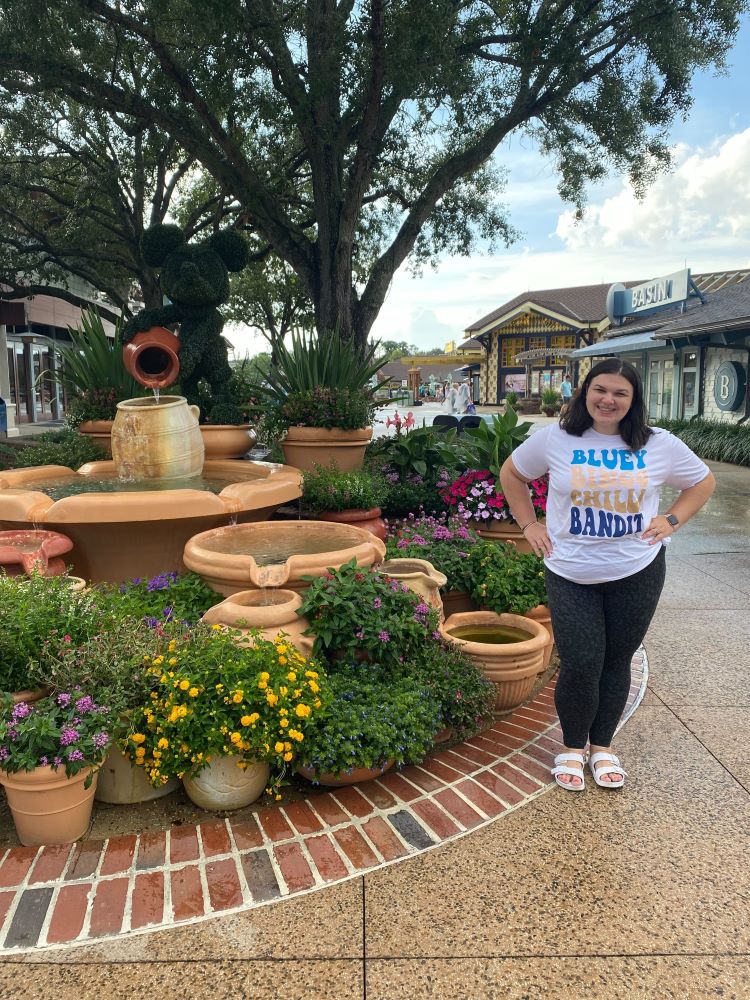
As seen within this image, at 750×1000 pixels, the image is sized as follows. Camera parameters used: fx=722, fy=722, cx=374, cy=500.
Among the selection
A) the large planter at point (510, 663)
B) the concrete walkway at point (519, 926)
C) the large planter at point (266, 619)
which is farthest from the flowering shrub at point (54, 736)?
the large planter at point (510, 663)

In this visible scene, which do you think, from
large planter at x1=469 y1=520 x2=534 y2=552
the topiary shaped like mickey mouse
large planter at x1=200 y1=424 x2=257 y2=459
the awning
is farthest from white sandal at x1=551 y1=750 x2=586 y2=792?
Result: the awning

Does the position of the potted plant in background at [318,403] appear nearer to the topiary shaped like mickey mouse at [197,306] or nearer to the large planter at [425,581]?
the topiary shaped like mickey mouse at [197,306]

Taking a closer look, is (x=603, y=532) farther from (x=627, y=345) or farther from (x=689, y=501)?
(x=627, y=345)

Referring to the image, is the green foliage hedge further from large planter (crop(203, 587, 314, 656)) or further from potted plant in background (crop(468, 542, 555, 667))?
large planter (crop(203, 587, 314, 656))

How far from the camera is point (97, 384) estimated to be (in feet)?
23.2

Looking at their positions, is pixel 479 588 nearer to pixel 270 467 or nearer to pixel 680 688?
pixel 680 688

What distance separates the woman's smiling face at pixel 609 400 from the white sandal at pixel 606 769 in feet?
4.49

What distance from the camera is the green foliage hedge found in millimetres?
16344

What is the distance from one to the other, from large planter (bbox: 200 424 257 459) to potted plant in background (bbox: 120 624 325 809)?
389cm

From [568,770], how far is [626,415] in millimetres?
1476

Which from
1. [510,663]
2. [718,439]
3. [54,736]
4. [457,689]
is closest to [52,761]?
[54,736]

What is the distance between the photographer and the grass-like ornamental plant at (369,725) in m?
2.77

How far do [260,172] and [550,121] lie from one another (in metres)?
5.45

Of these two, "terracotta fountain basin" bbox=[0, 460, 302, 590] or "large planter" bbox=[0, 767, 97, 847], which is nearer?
"large planter" bbox=[0, 767, 97, 847]
